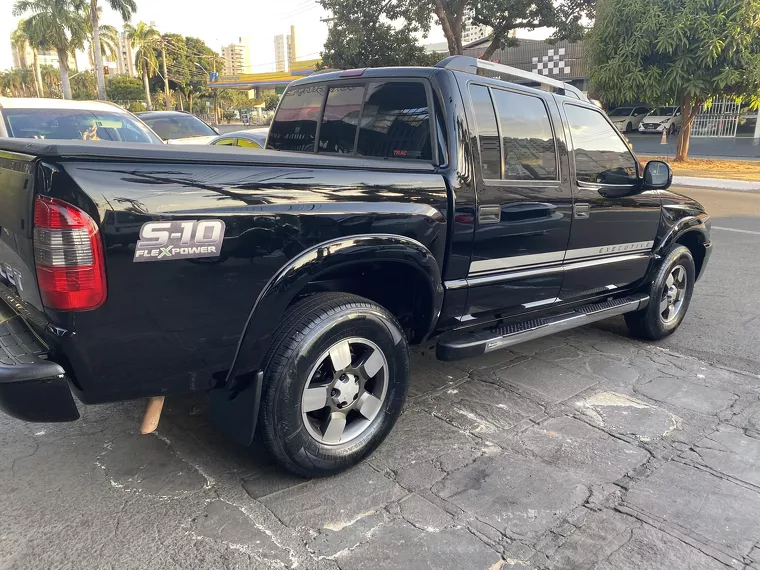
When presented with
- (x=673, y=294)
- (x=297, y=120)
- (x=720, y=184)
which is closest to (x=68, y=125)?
(x=297, y=120)

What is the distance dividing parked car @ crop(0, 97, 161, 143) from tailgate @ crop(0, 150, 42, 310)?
3868 millimetres

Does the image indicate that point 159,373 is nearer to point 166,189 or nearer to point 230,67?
point 166,189

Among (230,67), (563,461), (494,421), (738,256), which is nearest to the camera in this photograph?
(563,461)

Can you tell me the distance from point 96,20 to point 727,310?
142ft

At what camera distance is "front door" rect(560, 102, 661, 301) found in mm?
4008

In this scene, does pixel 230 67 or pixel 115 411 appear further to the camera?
pixel 230 67

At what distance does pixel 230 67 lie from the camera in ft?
397

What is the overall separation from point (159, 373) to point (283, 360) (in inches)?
19.9

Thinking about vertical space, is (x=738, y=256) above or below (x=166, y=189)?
below

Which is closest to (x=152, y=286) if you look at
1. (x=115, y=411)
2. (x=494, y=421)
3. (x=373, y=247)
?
(x=373, y=247)

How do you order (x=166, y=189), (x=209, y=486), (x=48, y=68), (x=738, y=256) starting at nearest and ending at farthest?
(x=166, y=189) < (x=209, y=486) < (x=738, y=256) < (x=48, y=68)

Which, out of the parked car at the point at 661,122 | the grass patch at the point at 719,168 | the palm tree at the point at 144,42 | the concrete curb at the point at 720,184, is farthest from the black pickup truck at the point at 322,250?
the palm tree at the point at 144,42

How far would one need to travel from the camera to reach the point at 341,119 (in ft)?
12.5

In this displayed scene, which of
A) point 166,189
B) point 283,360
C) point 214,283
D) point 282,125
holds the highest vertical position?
point 282,125
